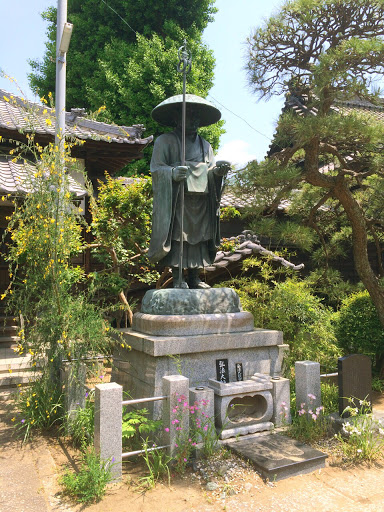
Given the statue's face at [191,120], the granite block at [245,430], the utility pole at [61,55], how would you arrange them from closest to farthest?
the granite block at [245,430], the statue's face at [191,120], the utility pole at [61,55]

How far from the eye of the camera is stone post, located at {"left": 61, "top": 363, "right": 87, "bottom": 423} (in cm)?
461

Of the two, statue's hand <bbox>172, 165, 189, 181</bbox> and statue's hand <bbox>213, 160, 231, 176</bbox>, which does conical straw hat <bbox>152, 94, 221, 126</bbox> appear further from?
statue's hand <bbox>172, 165, 189, 181</bbox>

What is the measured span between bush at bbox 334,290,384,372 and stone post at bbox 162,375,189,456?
5054mm

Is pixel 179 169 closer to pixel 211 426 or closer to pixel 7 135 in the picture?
pixel 211 426

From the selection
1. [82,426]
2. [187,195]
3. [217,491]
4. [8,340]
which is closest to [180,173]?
[187,195]

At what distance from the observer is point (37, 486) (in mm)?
3592

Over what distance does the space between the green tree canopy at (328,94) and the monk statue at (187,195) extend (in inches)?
55.9

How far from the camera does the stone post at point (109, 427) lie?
3.54 metres

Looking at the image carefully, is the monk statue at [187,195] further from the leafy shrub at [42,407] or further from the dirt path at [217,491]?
the dirt path at [217,491]

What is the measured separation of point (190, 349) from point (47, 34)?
20.2 m

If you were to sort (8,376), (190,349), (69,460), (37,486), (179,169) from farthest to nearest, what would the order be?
(8,376) < (179,169) < (190,349) < (69,460) < (37,486)

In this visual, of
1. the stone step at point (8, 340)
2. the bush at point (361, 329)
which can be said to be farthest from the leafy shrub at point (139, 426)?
the stone step at point (8, 340)

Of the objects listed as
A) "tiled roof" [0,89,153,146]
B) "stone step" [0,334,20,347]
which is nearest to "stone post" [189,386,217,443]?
"stone step" [0,334,20,347]

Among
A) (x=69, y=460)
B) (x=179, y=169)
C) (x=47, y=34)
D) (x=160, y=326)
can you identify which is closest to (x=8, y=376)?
(x=69, y=460)
